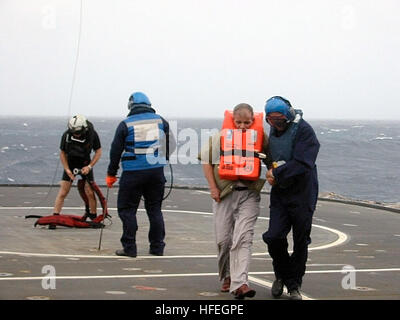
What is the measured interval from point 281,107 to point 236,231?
49.2 inches

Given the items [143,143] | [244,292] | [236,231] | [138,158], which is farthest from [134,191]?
[244,292]

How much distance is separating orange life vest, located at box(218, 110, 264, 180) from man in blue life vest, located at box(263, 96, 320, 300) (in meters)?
0.18

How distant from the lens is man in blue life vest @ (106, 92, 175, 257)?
12008 millimetres

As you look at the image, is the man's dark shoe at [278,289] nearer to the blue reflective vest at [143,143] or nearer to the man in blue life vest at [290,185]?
the man in blue life vest at [290,185]

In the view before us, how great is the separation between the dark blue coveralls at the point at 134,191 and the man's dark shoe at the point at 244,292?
3073 mm

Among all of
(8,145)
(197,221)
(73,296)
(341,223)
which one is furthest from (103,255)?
(8,145)

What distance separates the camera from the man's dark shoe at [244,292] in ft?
30.5

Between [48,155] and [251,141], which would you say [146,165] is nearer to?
[251,141]

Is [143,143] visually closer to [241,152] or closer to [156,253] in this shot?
[156,253]

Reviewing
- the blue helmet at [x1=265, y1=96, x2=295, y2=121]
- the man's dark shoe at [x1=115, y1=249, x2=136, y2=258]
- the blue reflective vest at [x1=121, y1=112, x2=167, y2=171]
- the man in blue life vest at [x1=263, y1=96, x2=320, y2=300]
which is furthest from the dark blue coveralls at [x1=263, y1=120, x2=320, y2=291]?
the man's dark shoe at [x1=115, y1=249, x2=136, y2=258]

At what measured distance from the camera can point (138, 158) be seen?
12086 millimetres

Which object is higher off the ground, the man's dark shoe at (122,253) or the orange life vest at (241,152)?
the orange life vest at (241,152)

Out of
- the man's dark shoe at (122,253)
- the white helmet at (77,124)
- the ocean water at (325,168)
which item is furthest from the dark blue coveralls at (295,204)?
the ocean water at (325,168)

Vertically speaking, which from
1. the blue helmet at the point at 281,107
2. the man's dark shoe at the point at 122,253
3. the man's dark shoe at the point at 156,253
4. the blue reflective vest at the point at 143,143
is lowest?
the man's dark shoe at the point at 156,253
